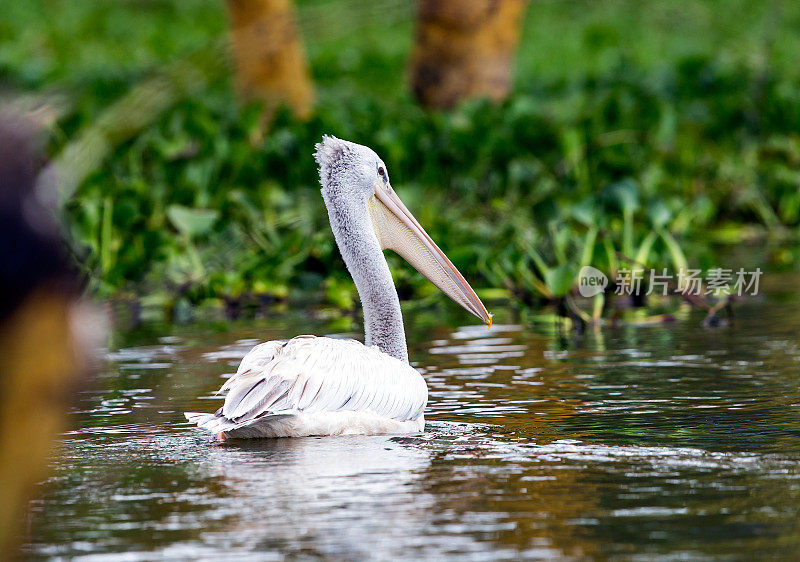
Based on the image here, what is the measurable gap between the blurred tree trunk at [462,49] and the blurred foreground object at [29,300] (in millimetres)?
15787

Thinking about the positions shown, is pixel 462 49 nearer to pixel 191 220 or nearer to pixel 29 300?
pixel 191 220

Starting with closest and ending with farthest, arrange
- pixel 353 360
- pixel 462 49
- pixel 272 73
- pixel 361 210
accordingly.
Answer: pixel 353 360, pixel 361 210, pixel 462 49, pixel 272 73

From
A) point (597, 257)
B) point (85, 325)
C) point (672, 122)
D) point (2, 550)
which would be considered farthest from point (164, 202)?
point (85, 325)

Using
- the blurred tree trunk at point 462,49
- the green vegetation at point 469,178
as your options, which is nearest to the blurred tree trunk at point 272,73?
the green vegetation at point 469,178

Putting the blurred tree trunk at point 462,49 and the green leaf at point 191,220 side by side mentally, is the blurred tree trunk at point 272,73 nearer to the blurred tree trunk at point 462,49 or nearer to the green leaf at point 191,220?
the blurred tree trunk at point 462,49

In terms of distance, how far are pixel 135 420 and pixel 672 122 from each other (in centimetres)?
1045

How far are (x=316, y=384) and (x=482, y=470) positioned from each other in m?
0.71

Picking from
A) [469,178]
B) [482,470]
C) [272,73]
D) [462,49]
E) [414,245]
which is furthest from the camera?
[272,73]

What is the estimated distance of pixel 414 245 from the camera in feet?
20.4

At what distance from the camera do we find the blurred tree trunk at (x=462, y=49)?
16.9 meters

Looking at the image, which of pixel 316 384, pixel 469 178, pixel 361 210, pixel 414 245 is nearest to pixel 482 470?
pixel 316 384

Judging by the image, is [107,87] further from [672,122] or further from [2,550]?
[2,550]

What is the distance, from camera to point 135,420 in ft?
19.2

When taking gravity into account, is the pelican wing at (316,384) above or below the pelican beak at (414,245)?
below
